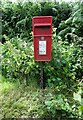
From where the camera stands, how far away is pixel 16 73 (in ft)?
13.8

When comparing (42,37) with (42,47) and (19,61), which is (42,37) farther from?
(19,61)

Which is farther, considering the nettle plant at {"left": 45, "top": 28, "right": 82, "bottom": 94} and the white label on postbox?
the nettle plant at {"left": 45, "top": 28, "right": 82, "bottom": 94}

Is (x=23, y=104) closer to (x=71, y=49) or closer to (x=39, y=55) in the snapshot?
(x=39, y=55)

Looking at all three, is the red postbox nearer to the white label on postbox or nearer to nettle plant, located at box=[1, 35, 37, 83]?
the white label on postbox

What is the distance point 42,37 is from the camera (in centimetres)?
369

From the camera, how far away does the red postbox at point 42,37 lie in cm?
366

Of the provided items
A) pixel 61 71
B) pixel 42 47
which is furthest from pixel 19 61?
pixel 61 71

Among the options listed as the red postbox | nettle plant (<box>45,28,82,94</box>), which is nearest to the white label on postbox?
the red postbox

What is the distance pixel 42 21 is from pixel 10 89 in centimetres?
114

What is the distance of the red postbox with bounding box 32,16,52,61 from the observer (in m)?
3.66

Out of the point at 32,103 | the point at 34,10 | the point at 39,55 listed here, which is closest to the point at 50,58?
the point at 39,55

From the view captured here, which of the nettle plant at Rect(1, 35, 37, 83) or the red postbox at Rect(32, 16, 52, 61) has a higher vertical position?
the red postbox at Rect(32, 16, 52, 61)

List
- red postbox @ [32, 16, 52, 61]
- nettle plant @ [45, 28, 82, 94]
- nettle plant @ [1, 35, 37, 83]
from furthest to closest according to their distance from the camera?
1. nettle plant @ [1, 35, 37, 83]
2. nettle plant @ [45, 28, 82, 94]
3. red postbox @ [32, 16, 52, 61]

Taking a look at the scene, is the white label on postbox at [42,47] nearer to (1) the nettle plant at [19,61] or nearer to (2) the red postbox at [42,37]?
(2) the red postbox at [42,37]
